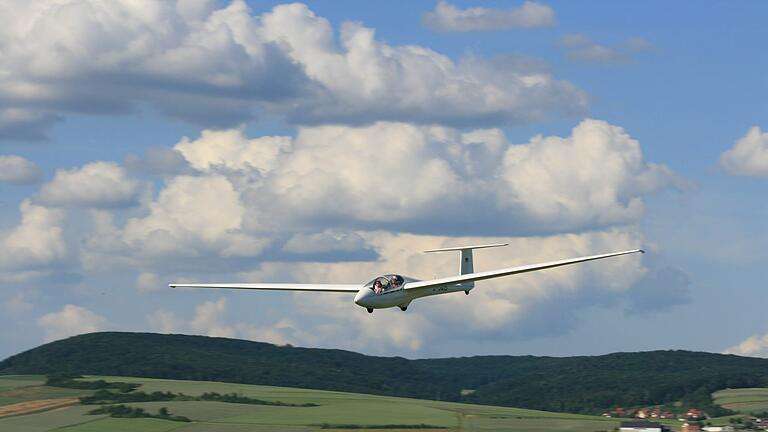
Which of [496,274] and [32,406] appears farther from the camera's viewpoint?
[32,406]

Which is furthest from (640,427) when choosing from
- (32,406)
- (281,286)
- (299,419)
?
(281,286)

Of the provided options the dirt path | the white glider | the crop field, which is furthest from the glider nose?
the dirt path

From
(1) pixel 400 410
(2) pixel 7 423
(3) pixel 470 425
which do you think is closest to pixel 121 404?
(2) pixel 7 423

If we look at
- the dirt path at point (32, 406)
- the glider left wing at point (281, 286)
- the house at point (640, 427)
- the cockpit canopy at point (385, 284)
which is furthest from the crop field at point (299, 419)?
the cockpit canopy at point (385, 284)

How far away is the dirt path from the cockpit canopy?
371 feet

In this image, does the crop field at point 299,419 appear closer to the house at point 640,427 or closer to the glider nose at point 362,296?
the house at point 640,427

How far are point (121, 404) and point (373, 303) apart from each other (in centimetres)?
12101

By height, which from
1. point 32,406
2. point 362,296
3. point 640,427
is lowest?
point 640,427

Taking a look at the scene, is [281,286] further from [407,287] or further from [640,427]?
[640,427]

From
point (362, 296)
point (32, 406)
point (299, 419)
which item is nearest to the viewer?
point (362, 296)

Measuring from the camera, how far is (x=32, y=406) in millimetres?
180375

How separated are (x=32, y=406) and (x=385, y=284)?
123 m

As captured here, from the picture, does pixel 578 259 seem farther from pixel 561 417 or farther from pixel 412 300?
pixel 561 417

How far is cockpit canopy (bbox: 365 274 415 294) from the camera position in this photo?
75.1 metres
